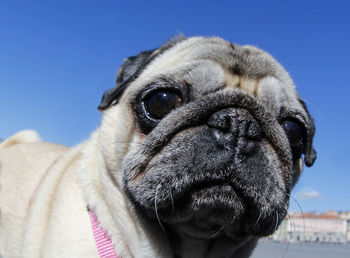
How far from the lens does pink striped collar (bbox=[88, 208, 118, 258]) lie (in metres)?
2.24

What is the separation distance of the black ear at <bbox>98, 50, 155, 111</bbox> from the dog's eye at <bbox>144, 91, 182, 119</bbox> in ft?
1.54

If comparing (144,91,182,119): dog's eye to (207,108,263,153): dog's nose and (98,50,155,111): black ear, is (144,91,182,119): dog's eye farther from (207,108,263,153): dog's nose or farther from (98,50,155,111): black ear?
→ (98,50,155,111): black ear

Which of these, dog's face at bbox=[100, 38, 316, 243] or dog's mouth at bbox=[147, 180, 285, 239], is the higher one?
dog's face at bbox=[100, 38, 316, 243]

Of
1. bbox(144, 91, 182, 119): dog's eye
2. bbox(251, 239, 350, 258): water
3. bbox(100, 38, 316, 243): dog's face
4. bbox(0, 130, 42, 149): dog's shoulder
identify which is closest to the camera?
bbox(100, 38, 316, 243): dog's face

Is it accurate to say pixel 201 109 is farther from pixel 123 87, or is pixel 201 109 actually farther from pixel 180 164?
pixel 123 87

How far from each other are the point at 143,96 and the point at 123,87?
0.42 metres

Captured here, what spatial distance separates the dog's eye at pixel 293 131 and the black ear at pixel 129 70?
106 centimetres

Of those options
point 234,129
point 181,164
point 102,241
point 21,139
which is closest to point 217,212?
point 181,164

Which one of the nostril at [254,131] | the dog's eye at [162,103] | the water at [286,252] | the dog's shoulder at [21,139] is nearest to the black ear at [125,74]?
the dog's eye at [162,103]

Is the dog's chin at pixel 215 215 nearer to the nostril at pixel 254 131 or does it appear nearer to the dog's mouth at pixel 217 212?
the dog's mouth at pixel 217 212

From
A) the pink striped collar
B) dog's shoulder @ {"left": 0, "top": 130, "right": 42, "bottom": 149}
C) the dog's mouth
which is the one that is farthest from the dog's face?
dog's shoulder @ {"left": 0, "top": 130, "right": 42, "bottom": 149}

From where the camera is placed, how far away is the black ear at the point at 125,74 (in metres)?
2.50

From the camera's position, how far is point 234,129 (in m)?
1.81

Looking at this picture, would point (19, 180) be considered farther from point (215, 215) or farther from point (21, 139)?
point (215, 215)
